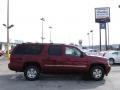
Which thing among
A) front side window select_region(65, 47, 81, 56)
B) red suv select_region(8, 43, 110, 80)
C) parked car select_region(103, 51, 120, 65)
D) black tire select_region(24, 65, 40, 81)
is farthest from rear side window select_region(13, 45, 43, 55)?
parked car select_region(103, 51, 120, 65)

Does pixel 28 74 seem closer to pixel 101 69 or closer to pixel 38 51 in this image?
pixel 38 51

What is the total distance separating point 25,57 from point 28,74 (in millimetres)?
882

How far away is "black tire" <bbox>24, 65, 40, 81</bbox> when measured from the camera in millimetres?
19467

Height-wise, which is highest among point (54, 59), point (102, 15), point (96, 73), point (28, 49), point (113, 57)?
point (102, 15)

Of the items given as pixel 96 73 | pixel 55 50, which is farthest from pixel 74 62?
pixel 96 73

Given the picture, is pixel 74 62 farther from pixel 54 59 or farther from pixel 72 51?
pixel 54 59

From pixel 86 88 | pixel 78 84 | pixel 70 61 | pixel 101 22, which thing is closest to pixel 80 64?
pixel 70 61

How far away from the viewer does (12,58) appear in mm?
19438

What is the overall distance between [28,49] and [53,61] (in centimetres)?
147

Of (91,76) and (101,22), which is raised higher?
(101,22)

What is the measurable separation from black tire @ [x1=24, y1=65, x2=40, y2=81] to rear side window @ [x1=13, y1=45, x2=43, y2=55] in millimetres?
736

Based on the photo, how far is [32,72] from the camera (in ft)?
63.9

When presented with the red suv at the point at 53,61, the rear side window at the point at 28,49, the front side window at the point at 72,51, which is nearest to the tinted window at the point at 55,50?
the red suv at the point at 53,61

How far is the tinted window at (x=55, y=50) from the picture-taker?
19.6 metres
